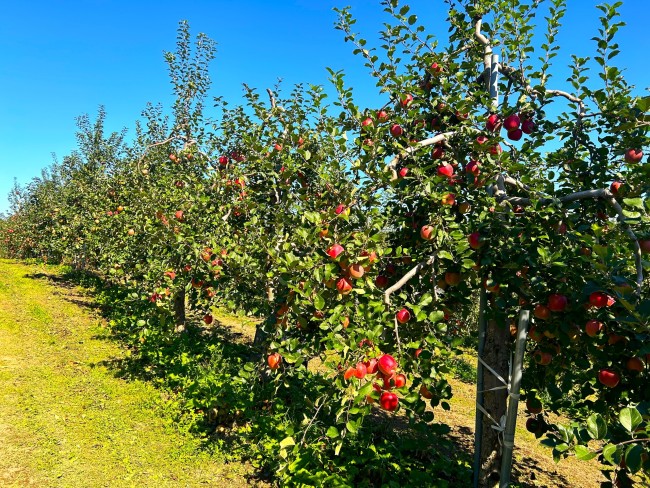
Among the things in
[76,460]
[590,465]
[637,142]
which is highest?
[637,142]

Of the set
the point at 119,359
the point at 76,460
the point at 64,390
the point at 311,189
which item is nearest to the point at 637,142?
the point at 311,189

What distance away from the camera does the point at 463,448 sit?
18.0 ft

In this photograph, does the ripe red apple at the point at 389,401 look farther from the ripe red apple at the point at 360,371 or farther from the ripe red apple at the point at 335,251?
the ripe red apple at the point at 335,251

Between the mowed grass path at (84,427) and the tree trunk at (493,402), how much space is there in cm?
256

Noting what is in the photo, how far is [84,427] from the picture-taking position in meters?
5.19

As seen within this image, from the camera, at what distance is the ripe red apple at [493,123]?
10.3 ft

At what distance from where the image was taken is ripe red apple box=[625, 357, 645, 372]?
7.07ft

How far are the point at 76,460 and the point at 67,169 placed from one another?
64.2 feet

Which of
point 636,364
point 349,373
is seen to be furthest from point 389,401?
point 636,364

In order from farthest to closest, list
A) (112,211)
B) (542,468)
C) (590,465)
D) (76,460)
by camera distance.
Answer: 1. (112,211)
2. (590,465)
3. (542,468)
4. (76,460)

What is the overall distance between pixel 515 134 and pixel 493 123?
0.33m

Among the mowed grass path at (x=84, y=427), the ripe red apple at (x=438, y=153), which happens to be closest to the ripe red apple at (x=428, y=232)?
the ripe red apple at (x=438, y=153)

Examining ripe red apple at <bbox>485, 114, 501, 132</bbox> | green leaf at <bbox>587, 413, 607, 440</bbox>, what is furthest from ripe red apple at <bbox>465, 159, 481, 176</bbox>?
green leaf at <bbox>587, 413, 607, 440</bbox>

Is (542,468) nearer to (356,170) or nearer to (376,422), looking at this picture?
(376,422)
